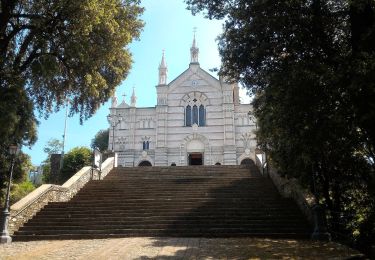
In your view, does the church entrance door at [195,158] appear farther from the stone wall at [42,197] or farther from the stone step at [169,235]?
the stone step at [169,235]

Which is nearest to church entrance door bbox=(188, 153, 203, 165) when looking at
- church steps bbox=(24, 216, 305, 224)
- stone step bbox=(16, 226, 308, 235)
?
church steps bbox=(24, 216, 305, 224)

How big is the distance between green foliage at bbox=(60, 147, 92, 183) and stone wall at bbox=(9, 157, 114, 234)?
6654mm

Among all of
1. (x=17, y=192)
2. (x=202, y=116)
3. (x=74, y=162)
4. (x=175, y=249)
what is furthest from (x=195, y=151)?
(x=175, y=249)

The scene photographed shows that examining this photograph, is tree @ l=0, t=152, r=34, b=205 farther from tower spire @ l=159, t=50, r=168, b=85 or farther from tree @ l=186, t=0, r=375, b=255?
tower spire @ l=159, t=50, r=168, b=85

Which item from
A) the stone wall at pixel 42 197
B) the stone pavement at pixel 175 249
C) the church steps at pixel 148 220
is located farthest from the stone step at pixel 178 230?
the stone pavement at pixel 175 249

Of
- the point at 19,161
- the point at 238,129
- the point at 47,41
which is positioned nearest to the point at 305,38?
the point at 47,41

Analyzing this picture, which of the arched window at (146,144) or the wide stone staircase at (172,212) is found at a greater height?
the arched window at (146,144)

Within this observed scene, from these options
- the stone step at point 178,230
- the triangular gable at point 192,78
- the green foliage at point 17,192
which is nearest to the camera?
the stone step at point 178,230

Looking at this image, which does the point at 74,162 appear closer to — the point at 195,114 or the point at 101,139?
the point at 195,114

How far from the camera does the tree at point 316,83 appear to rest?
34.2ft

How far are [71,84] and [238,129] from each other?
28746 millimetres

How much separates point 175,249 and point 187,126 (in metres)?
32.9

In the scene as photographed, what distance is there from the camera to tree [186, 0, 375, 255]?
34.2 feet

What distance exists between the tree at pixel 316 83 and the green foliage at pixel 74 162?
55.3 ft
